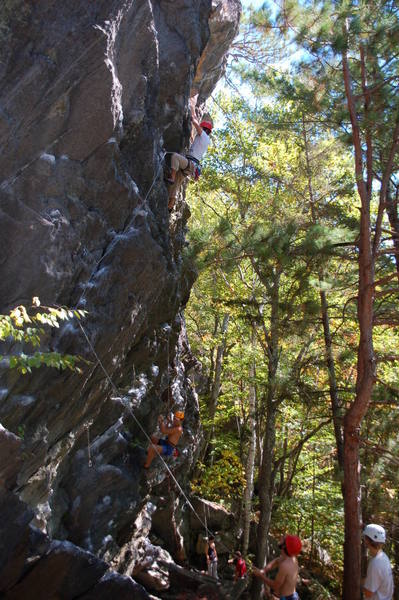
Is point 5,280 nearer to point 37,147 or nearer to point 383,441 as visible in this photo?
point 37,147

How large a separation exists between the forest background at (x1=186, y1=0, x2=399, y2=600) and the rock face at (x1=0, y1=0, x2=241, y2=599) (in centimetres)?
250

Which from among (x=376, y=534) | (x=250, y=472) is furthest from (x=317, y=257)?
(x=250, y=472)

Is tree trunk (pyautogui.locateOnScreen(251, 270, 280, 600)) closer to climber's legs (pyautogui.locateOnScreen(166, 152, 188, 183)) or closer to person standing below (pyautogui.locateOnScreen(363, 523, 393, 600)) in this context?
climber's legs (pyautogui.locateOnScreen(166, 152, 188, 183))

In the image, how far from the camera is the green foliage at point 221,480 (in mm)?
16578

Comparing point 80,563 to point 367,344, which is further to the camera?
point 367,344

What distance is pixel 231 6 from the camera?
13.3m

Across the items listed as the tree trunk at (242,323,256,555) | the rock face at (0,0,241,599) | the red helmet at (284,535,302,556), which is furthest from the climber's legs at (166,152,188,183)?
the red helmet at (284,535,302,556)

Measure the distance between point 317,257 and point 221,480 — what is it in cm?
937

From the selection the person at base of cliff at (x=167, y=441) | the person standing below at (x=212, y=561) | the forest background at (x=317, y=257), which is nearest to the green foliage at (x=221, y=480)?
the forest background at (x=317, y=257)

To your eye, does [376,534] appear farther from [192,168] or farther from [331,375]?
[192,168]

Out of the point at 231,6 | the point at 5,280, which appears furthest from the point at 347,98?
the point at 5,280

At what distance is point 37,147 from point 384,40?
7.05m

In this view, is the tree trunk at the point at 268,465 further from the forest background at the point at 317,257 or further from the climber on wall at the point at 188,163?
the climber on wall at the point at 188,163

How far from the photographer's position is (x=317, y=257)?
1046cm
